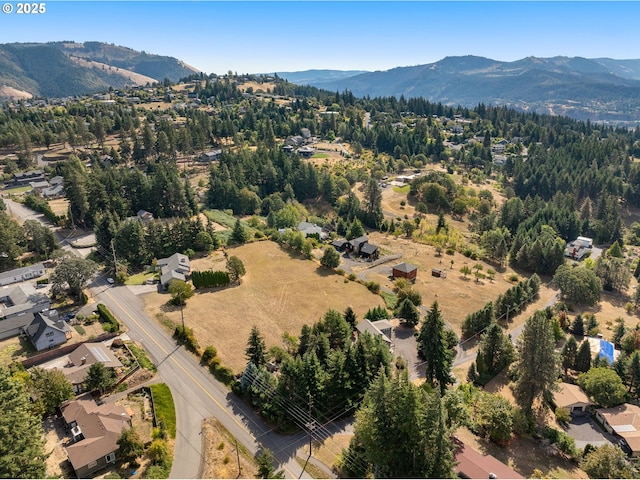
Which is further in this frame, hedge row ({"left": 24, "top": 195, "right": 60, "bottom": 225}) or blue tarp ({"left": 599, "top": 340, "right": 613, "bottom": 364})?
hedge row ({"left": 24, "top": 195, "right": 60, "bottom": 225})

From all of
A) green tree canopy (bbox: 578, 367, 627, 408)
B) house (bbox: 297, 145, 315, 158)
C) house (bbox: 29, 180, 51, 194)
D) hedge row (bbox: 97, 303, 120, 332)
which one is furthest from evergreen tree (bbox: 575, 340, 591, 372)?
house (bbox: 29, 180, 51, 194)

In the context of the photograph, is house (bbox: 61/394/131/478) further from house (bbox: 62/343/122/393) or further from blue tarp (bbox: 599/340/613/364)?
blue tarp (bbox: 599/340/613/364)

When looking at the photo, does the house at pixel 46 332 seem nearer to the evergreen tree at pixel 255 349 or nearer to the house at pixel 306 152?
the evergreen tree at pixel 255 349

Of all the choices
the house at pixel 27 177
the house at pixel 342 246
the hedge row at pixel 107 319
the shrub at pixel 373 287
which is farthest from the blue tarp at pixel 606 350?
the house at pixel 27 177

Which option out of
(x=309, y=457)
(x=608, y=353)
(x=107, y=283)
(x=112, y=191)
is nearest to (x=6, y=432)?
(x=309, y=457)

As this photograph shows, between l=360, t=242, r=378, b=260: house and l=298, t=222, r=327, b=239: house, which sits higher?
l=298, t=222, r=327, b=239: house
